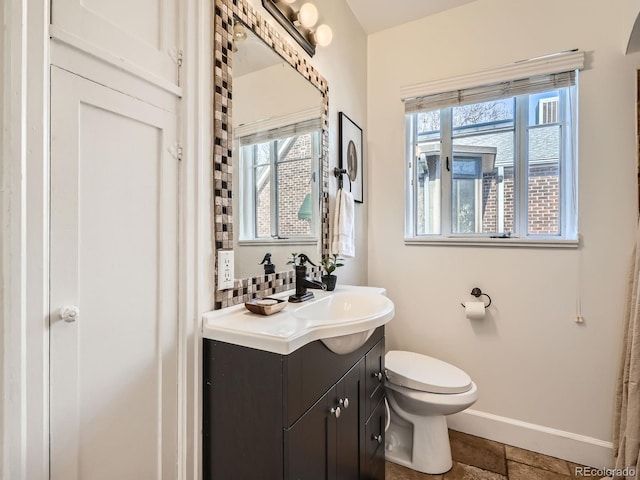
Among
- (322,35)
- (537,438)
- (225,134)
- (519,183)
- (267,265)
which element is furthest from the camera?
(519,183)

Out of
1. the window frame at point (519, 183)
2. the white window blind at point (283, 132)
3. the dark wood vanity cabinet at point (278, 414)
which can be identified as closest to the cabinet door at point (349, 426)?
the dark wood vanity cabinet at point (278, 414)

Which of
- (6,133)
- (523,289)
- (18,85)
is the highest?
(18,85)

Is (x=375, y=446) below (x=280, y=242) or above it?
below

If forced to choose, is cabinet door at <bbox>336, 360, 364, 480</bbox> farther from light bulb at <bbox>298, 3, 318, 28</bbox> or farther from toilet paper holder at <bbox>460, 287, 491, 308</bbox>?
light bulb at <bbox>298, 3, 318, 28</bbox>

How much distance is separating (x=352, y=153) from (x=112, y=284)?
158 centimetres

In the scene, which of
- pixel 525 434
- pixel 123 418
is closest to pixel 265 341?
pixel 123 418

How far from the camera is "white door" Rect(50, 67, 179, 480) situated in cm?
68

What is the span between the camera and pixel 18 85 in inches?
20.2

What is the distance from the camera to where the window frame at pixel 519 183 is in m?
1.77

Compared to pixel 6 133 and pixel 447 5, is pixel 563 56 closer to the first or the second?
pixel 447 5

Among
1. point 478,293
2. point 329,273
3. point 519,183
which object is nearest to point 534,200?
point 519,183

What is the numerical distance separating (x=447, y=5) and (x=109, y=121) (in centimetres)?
215

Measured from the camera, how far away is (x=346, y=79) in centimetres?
198

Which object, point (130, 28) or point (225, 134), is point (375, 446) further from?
point (130, 28)
